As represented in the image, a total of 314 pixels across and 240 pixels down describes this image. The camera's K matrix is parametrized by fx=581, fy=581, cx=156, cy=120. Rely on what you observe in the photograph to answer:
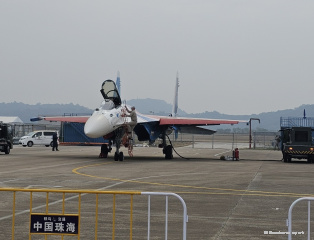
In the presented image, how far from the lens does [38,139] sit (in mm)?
62406

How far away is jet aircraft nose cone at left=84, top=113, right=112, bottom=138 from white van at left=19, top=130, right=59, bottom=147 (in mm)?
34136

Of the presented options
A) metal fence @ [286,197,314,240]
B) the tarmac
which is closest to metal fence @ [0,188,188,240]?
the tarmac

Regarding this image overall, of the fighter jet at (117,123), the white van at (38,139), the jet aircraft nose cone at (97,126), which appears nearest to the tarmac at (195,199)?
the jet aircraft nose cone at (97,126)

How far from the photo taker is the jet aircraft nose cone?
2783 centimetres

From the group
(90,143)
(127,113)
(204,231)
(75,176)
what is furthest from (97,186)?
(90,143)

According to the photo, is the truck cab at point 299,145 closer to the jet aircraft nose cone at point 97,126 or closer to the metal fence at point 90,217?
the jet aircraft nose cone at point 97,126

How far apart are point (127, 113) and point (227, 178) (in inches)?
432

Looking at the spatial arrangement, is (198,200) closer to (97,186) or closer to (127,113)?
(97,186)

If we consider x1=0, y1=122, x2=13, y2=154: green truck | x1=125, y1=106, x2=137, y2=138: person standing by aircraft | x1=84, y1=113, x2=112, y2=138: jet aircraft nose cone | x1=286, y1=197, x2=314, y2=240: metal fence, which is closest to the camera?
x1=286, y1=197, x2=314, y2=240: metal fence

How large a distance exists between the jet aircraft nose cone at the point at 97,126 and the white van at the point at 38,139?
112 feet

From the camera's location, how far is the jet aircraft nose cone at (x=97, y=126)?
27.8 meters

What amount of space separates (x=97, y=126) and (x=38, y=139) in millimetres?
35804

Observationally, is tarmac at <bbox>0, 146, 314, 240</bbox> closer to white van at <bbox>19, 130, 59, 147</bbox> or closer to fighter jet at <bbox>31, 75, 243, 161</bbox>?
fighter jet at <bbox>31, 75, 243, 161</bbox>

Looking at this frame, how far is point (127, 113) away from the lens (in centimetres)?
3067
